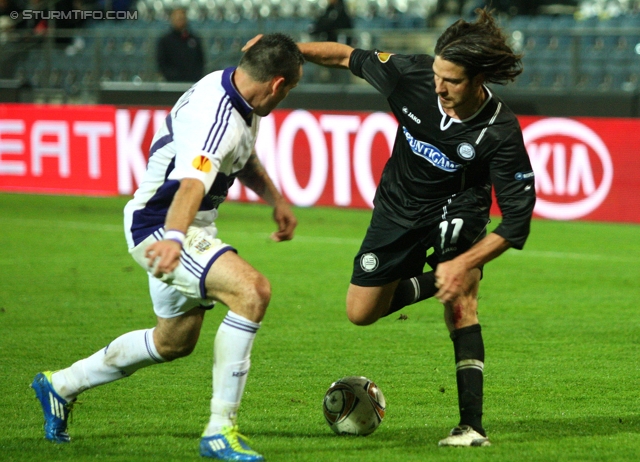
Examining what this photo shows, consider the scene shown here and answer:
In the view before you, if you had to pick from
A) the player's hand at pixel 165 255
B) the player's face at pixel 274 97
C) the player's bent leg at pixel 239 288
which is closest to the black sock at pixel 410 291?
the player's bent leg at pixel 239 288

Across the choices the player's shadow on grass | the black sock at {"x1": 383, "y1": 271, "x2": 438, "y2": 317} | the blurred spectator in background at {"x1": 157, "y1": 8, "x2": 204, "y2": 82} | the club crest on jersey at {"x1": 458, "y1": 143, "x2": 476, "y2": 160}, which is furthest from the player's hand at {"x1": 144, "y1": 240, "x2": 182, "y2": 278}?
the blurred spectator in background at {"x1": 157, "y1": 8, "x2": 204, "y2": 82}

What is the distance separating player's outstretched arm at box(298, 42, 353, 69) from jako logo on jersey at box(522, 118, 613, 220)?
8068 millimetres

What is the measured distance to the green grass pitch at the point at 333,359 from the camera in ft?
15.6

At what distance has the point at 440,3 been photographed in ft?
58.6

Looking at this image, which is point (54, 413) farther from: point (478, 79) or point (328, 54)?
point (478, 79)

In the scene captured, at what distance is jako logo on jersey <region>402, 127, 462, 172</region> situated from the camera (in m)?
4.91

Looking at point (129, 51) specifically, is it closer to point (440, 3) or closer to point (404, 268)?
point (440, 3)

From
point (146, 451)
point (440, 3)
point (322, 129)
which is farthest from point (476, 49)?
point (440, 3)

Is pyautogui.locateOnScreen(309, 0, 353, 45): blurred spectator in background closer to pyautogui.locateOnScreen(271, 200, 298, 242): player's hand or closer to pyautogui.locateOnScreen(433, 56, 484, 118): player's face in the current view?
A: pyautogui.locateOnScreen(271, 200, 298, 242): player's hand

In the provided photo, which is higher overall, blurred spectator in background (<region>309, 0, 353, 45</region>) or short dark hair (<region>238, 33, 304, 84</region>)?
blurred spectator in background (<region>309, 0, 353, 45</region>)

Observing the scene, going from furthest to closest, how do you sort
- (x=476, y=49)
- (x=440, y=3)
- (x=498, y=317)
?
1. (x=440, y=3)
2. (x=498, y=317)
3. (x=476, y=49)

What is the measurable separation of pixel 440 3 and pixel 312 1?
2.83m

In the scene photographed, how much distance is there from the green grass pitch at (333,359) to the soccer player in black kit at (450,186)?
1.78 ft

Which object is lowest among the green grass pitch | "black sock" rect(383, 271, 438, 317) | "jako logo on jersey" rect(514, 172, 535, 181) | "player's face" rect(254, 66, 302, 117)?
the green grass pitch
